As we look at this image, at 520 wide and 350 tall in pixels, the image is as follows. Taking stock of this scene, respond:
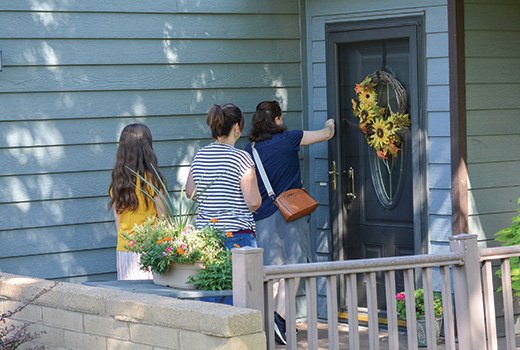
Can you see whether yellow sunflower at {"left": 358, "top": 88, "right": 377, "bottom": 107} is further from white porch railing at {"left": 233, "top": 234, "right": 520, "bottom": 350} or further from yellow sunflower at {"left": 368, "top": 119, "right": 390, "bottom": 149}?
white porch railing at {"left": 233, "top": 234, "right": 520, "bottom": 350}

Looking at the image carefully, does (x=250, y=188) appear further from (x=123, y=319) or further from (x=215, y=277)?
(x=123, y=319)

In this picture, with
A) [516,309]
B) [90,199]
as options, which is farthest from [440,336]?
[90,199]

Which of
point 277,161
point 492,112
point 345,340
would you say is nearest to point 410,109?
point 492,112

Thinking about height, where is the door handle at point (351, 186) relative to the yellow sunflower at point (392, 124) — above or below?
below

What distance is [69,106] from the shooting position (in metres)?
7.55

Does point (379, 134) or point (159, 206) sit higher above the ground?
point (379, 134)

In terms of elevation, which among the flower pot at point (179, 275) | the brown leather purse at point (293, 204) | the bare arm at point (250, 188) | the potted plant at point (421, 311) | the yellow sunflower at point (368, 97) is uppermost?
the yellow sunflower at point (368, 97)

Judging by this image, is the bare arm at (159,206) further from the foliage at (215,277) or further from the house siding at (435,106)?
the house siding at (435,106)

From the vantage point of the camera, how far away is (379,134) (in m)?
8.10

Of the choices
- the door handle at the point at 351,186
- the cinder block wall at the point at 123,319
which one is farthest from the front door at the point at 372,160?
the cinder block wall at the point at 123,319

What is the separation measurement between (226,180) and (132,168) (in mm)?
598

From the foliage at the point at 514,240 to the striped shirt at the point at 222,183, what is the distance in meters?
1.96

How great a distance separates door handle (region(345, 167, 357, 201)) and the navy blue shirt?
72 cm

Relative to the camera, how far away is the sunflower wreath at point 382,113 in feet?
26.2
